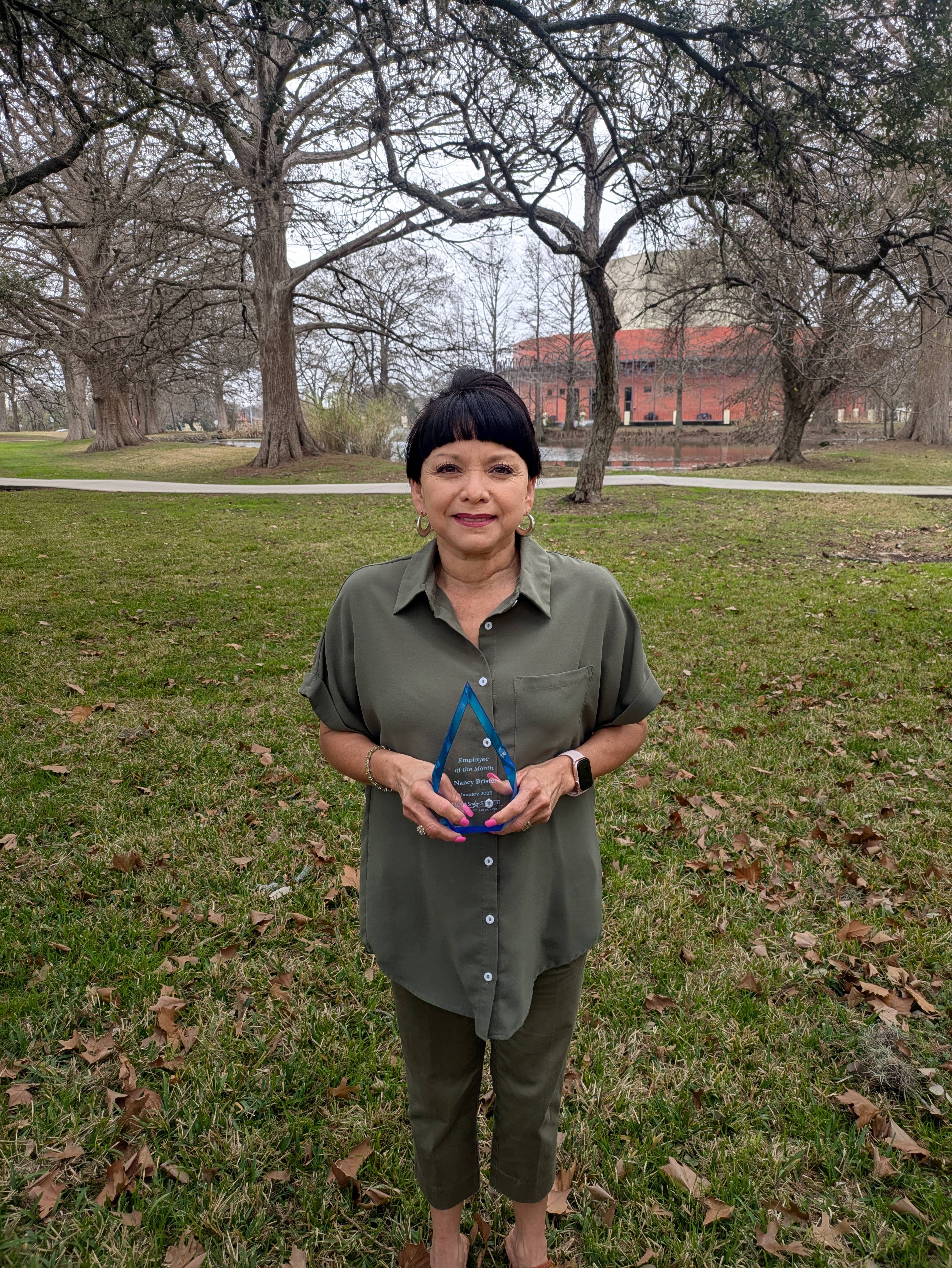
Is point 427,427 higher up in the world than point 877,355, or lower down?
lower down

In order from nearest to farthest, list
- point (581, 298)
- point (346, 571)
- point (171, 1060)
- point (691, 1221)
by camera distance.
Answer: point (691, 1221), point (171, 1060), point (346, 571), point (581, 298)

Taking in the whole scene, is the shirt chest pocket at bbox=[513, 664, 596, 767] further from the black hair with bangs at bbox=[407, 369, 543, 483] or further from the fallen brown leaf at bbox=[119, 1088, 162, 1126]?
the fallen brown leaf at bbox=[119, 1088, 162, 1126]

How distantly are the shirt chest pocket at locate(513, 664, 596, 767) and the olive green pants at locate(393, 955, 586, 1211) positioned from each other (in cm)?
50

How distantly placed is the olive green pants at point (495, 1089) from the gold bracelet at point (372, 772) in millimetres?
468

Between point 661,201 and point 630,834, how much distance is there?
592 centimetres

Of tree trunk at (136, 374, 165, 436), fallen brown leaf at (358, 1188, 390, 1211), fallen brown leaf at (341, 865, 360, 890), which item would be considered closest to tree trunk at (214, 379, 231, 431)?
tree trunk at (136, 374, 165, 436)

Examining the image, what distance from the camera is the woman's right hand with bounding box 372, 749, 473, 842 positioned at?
1459 millimetres

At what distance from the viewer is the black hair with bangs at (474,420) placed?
1615 mm

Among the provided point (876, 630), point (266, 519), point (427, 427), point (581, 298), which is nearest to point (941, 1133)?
point (427, 427)

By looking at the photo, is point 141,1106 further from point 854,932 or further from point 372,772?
point 854,932

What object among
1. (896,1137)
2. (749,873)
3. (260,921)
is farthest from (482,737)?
(749,873)

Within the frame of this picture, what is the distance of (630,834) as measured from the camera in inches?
170

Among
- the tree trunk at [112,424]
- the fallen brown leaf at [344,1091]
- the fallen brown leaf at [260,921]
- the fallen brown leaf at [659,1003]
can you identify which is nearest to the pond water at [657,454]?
the tree trunk at [112,424]

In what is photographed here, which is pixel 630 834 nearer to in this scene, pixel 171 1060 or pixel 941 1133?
pixel 941 1133
